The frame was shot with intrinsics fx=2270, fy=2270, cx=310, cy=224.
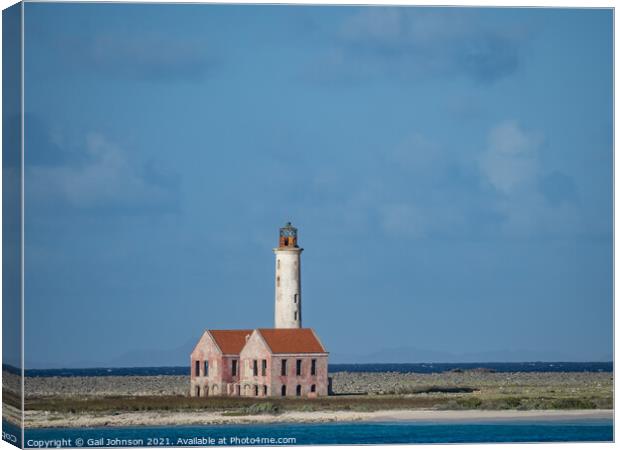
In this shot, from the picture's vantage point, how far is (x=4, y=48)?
1914 inches

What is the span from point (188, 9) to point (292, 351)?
9576mm

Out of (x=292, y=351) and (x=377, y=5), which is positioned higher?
(x=377, y=5)

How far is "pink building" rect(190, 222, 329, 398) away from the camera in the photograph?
54281 millimetres

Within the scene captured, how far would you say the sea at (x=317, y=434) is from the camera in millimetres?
47969

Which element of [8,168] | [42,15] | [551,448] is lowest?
[551,448]

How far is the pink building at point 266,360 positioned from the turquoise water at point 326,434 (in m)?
3.97

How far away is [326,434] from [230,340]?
6510mm

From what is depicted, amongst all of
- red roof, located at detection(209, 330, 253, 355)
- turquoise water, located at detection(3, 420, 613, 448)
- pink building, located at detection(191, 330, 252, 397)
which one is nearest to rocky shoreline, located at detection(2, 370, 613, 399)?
pink building, located at detection(191, 330, 252, 397)

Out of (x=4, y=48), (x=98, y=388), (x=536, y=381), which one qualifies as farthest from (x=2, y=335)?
(x=536, y=381)

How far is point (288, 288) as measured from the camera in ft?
185

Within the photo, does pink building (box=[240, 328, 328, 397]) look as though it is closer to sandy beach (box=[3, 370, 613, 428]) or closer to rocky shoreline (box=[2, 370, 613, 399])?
sandy beach (box=[3, 370, 613, 428])

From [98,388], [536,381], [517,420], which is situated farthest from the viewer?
[536,381]

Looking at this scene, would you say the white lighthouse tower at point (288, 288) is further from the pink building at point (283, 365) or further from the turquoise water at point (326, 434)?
the turquoise water at point (326, 434)

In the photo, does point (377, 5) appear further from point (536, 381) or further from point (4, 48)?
point (536, 381)
